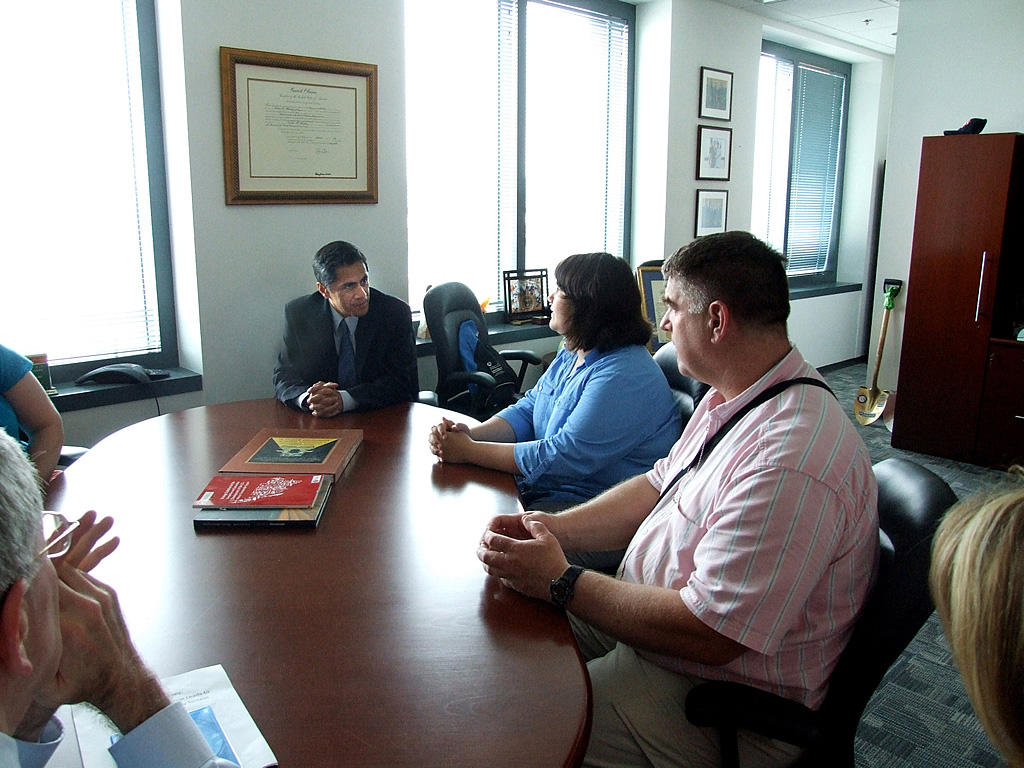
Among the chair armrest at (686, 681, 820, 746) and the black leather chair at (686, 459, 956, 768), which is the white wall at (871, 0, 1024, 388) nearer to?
the black leather chair at (686, 459, 956, 768)

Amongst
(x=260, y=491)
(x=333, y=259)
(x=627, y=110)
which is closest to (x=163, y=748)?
(x=260, y=491)

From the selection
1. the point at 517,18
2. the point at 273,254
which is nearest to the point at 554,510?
the point at 273,254

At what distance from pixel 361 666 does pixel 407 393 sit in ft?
5.82

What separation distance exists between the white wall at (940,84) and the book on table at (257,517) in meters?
4.80

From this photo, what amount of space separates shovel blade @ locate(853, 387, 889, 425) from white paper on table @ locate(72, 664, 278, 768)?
4933mm

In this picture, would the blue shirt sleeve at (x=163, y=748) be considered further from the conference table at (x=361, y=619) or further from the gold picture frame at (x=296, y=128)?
the gold picture frame at (x=296, y=128)

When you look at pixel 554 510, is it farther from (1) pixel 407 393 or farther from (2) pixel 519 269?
(2) pixel 519 269

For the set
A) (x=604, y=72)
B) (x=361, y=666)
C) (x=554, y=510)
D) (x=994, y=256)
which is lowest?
(x=554, y=510)

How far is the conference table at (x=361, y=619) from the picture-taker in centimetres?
93

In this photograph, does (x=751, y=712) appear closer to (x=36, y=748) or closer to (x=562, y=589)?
(x=562, y=589)

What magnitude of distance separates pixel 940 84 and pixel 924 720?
4.17m

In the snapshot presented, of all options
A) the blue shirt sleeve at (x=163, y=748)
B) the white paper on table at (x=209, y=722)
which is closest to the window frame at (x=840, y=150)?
the white paper on table at (x=209, y=722)

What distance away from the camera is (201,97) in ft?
9.83

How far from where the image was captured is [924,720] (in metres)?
2.14
